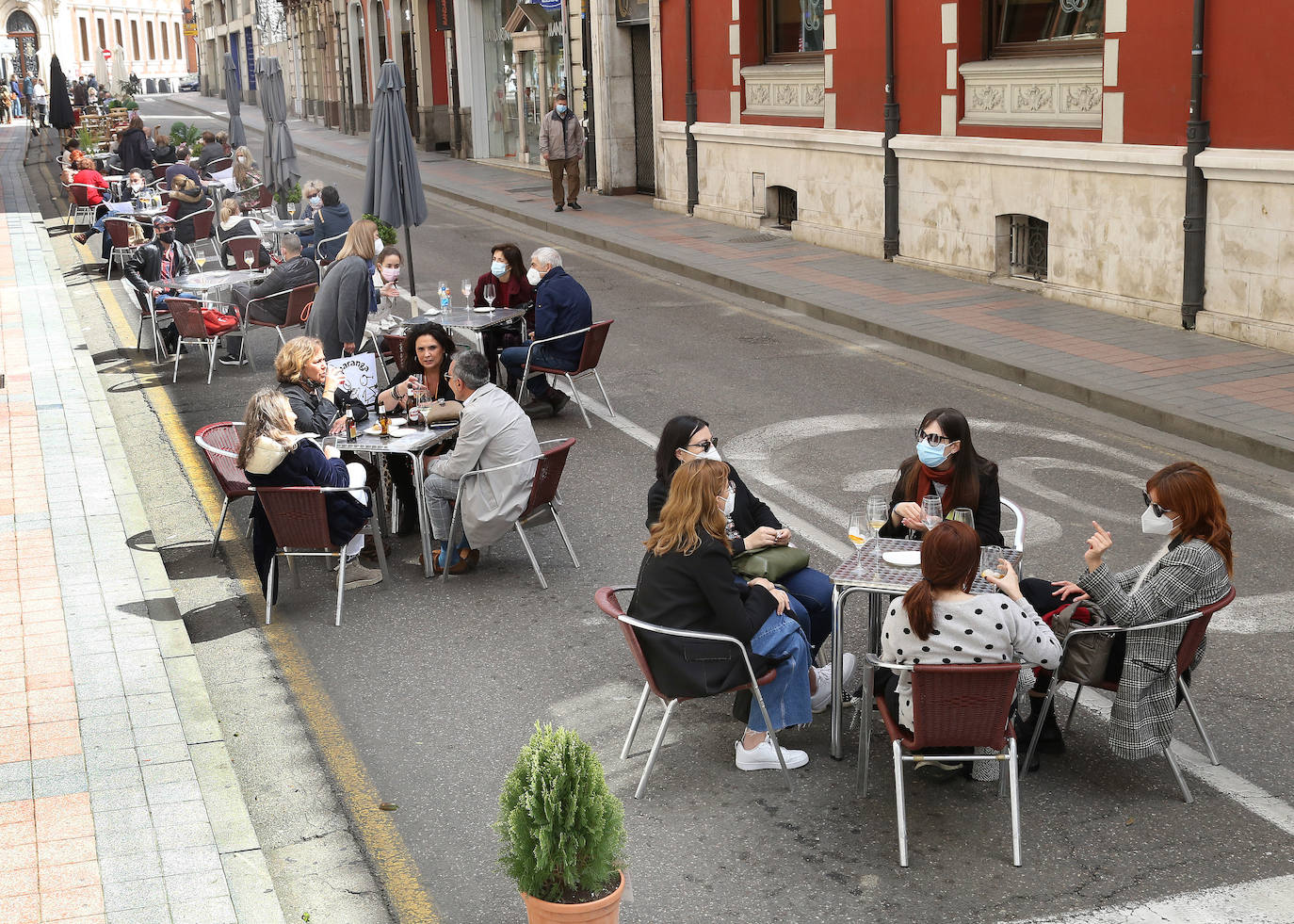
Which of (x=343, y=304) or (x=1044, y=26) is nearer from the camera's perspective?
(x=343, y=304)

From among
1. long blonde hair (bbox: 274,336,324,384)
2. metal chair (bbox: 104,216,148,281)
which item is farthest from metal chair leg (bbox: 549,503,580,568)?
metal chair (bbox: 104,216,148,281)

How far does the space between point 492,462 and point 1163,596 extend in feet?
12.8

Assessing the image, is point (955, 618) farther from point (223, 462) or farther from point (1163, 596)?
point (223, 462)

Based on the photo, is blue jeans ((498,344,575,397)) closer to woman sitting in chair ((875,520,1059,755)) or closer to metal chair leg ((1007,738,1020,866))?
woman sitting in chair ((875,520,1059,755))

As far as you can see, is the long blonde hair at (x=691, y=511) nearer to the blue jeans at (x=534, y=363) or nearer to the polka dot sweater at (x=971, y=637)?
the polka dot sweater at (x=971, y=637)

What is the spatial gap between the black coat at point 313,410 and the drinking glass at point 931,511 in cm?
408

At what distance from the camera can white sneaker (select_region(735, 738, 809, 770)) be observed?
18.9 ft

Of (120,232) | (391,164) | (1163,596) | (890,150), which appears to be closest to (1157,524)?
(1163,596)

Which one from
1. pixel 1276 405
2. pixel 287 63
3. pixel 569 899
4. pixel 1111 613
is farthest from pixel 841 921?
pixel 287 63

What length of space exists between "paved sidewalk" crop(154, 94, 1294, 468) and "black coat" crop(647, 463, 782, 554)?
488 centimetres

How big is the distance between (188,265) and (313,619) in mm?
13037

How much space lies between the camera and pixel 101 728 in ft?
19.4

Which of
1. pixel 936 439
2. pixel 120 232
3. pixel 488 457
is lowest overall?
pixel 488 457

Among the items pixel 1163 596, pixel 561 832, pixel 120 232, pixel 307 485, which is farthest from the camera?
pixel 120 232
